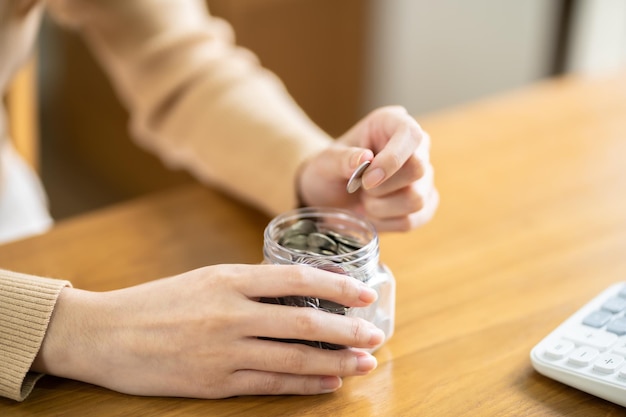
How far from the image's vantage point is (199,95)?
1.02 meters

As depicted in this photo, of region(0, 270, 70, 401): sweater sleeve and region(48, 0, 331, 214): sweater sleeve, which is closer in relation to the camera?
region(0, 270, 70, 401): sweater sleeve

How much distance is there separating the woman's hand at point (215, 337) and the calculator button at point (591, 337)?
0.17m

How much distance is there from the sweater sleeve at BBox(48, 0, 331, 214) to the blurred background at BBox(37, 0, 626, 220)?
1080 mm

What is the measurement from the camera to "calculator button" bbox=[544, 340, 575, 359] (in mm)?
646

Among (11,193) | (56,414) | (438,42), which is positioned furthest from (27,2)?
(438,42)

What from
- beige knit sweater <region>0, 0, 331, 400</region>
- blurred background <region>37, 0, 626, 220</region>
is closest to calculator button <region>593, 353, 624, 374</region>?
beige knit sweater <region>0, 0, 331, 400</region>

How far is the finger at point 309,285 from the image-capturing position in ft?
1.94

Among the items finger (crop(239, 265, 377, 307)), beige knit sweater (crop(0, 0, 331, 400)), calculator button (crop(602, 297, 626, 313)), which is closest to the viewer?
finger (crop(239, 265, 377, 307))

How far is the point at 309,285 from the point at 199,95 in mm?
490

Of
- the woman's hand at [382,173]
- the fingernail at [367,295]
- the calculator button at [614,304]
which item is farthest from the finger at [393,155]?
the calculator button at [614,304]

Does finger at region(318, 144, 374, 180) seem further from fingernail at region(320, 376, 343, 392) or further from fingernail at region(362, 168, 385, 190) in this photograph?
fingernail at region(320, 376, 343, 392)

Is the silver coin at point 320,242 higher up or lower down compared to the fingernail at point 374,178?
lower down

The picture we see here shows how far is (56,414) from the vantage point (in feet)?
1.99

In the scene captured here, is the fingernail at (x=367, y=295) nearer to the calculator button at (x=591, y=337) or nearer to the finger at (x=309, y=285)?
the finger at (x=309, y=285)
